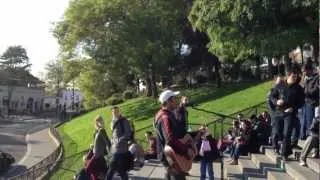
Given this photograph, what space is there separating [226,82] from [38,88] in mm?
96108

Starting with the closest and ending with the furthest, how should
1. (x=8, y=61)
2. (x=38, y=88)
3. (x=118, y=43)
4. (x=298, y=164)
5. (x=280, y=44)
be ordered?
(x=298, y=164) → (x=280, y=44) → (x=118, y=43) → (x=38, y=88) → (x=8, y=61)

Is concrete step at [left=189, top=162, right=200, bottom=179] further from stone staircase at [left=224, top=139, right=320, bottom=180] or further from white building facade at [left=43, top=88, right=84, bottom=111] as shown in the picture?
white building facade at [left=43, top=88, right=84, bottom=111]

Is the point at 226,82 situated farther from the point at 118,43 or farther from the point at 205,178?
Result: the point at 205,178

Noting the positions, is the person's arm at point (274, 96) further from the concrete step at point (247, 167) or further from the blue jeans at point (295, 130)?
the concrete step at point (247, 167)

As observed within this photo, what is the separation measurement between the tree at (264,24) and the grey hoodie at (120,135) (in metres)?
15.2

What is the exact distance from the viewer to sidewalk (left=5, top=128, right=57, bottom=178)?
129 feet

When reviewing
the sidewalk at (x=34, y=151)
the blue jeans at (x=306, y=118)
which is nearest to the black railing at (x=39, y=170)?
the sidewalk at (x=34, y=151)

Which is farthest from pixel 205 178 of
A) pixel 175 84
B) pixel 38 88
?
pixel 38 88

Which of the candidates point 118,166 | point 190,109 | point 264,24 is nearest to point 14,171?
point 190,109

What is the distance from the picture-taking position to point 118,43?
5291cm

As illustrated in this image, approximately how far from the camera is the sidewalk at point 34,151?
39.2m

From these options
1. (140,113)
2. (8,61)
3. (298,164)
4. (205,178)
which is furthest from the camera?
(8,61)

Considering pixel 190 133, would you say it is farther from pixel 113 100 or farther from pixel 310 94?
pixel 113 100

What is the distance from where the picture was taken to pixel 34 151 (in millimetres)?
50750
